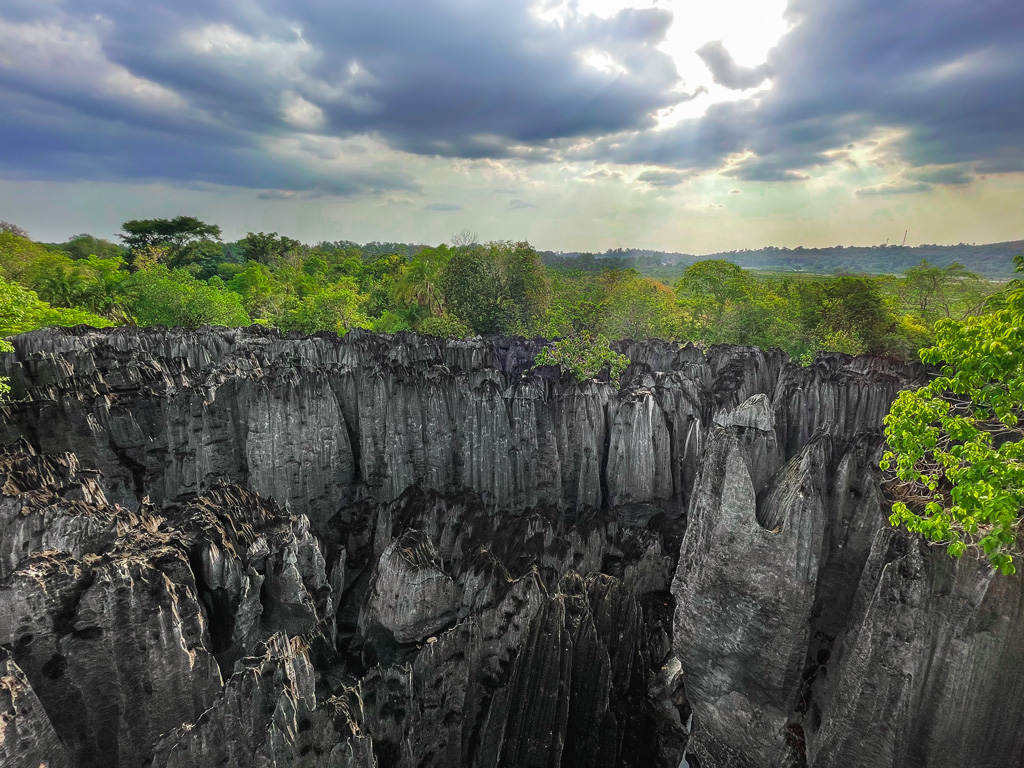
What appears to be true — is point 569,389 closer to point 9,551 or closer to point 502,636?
point 502,636

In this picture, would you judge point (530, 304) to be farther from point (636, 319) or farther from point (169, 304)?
point (169, 304)

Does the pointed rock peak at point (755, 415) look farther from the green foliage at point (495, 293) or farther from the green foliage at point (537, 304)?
the green foliage at point (495, 293)

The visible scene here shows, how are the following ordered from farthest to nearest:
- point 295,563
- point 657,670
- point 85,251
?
point 85,251 < point 657,670 < point 295,563

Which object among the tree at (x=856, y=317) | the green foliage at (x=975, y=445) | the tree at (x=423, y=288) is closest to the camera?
the green foliage at (x=975, y=445)

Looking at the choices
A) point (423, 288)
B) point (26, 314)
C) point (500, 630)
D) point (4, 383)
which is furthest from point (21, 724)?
point (423, 288)

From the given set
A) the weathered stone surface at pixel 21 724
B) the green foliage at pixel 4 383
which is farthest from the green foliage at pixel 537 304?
the weathered stone surface at pixel 21 724

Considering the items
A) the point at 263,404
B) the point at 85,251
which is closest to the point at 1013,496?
the point at 263,404

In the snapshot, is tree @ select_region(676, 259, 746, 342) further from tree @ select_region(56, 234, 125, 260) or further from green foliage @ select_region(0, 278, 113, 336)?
tree @ select_region(56, 234, 125, 260)
